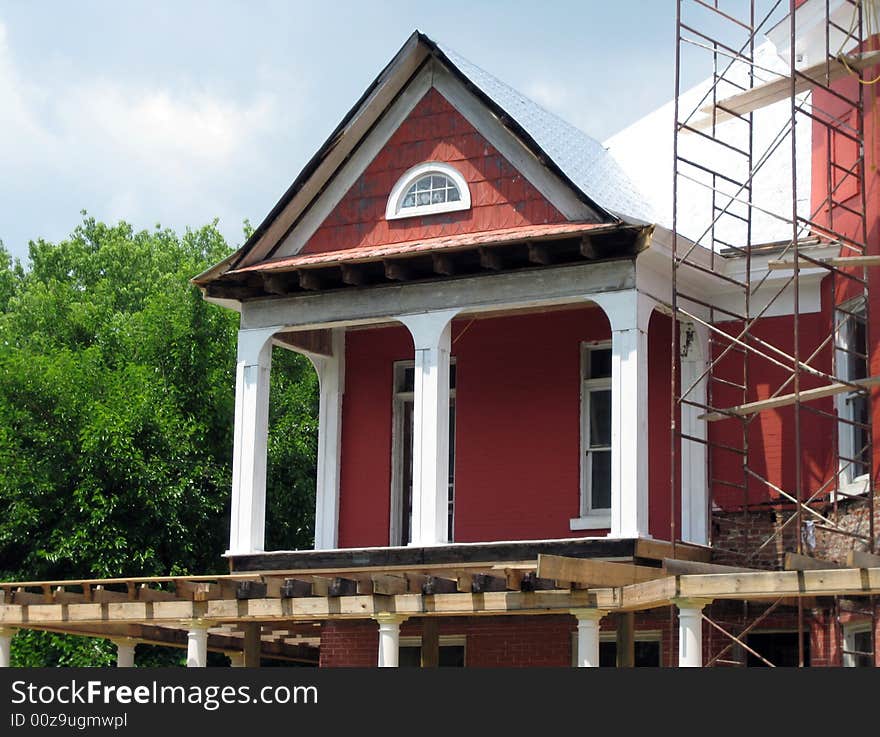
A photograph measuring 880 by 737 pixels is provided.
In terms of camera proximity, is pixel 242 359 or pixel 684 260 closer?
pixel 684 260

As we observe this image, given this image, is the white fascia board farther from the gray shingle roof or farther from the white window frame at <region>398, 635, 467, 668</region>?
the white window frame at <region>398, 635, 467, 668</region>

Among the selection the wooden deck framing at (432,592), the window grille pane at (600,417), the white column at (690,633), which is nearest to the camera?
the wooden deck framing at (432,592)

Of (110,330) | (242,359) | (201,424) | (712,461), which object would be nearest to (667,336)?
(712,461)

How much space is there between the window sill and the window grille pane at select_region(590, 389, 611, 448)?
91 cm

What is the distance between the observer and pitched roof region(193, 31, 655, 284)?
66.0 ft

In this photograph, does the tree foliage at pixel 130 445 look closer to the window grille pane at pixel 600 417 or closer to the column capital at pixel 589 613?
the window grille pane at pixel 600 417

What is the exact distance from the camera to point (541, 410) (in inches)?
847

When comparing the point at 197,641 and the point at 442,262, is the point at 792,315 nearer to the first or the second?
the point at 442,262

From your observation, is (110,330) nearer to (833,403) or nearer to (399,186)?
(399,186)

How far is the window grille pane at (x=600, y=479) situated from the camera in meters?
21.1

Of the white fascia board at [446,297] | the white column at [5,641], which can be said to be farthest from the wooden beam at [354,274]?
the white column at [5,641]

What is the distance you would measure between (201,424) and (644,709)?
22197 millimetres

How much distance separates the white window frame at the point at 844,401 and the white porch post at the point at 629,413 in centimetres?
248

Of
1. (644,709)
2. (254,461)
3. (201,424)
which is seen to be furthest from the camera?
(201,424)
